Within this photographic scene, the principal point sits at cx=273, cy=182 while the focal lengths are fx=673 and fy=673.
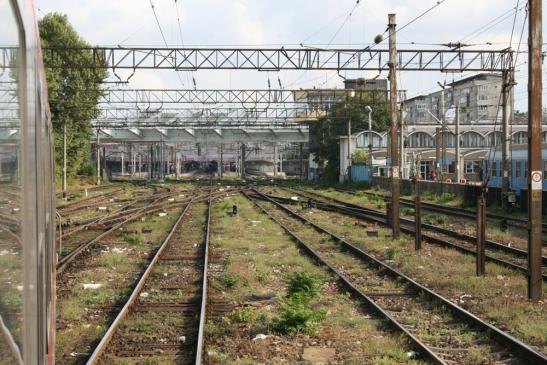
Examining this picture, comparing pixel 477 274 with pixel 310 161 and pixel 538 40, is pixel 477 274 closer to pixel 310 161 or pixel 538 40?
pixel 538 40

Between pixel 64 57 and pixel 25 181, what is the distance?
4789cm

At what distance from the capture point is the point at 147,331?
8711 mm

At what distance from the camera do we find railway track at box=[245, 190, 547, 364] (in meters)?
7.54

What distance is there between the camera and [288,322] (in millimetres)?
8812

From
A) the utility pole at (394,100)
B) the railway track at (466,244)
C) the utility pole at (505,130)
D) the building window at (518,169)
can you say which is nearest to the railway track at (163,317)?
the utility pole at (394,100)

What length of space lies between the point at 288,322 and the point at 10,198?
22.5ft

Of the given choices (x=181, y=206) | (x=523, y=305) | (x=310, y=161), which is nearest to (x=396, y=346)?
(x=523, y=305)

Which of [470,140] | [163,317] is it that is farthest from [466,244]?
[470,140]

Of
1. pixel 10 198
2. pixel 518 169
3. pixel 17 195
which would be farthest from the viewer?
pixel 518 169

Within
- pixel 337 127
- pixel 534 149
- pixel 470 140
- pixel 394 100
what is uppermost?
pixel 337 127

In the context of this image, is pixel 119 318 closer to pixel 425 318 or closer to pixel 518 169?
pixel 425 318

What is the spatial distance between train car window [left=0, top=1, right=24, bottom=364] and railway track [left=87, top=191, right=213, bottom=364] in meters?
4.77

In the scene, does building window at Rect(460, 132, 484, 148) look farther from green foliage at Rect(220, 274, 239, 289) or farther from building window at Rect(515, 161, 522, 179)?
green foliage at Rect(220, 274, 239, 289)

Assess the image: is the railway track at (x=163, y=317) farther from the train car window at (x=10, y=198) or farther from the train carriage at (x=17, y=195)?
the train car window at (x=10, y=198)
